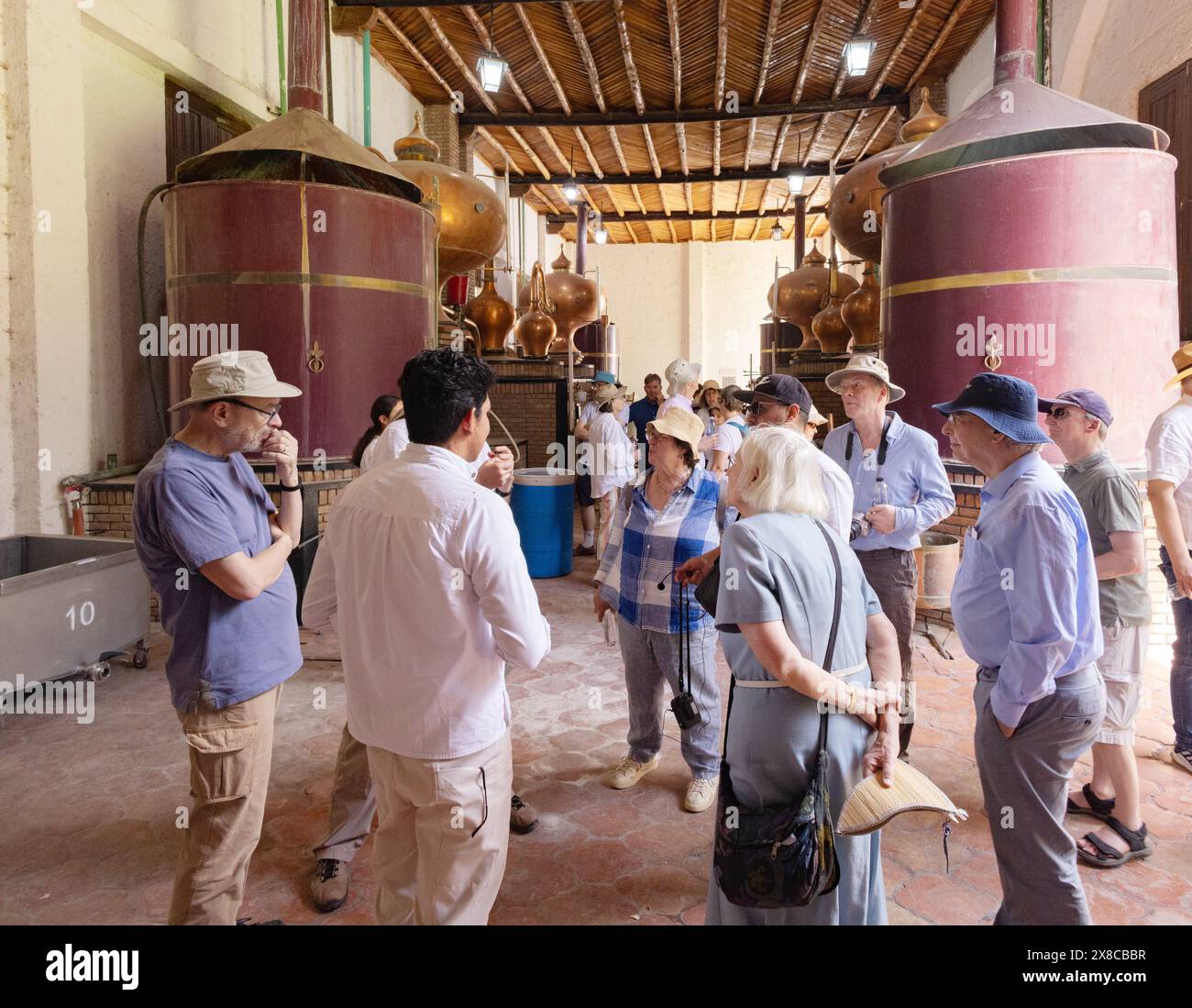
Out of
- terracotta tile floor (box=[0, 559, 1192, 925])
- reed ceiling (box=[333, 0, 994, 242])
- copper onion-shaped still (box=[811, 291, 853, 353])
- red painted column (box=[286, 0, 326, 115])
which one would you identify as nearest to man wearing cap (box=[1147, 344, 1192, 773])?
terracotta tile floor (box=[0, 559, 1192, 925])

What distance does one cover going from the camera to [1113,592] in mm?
3498

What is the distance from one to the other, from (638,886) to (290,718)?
257cm

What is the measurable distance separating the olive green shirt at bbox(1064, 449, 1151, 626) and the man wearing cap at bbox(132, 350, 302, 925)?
297cm

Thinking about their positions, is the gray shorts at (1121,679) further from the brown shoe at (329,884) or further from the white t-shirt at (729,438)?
the white t-shirt at (729,438)

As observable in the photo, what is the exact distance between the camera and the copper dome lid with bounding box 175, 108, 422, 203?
21.0ft

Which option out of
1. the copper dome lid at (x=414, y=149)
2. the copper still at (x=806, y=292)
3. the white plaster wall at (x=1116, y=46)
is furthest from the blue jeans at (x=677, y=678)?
the copper still at (x=806, y=292)

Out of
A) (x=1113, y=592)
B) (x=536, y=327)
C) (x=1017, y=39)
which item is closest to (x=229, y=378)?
(x=1113, y=592)

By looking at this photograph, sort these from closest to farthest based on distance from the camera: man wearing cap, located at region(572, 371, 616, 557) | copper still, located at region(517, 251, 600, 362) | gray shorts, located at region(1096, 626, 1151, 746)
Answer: gray shorts, located at region(1096, 626, 1151, 746)
man wearing cap, located at region(572, 371, 616, 557)
copper still, located at region(517, 251, 600, 362)

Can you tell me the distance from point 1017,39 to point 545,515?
18.4ft

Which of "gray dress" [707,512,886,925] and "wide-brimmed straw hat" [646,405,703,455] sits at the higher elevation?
"wide-brimmed straw hat" [646,405,703,455]

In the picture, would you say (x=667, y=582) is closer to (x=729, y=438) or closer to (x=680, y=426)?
(x=680, y=426)

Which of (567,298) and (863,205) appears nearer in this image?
(863,205)

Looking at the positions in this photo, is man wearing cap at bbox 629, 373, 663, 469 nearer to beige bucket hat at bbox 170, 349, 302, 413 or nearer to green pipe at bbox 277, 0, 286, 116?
green pipe at bbox 277, 0, 286, 116

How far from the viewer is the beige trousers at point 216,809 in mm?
2424
